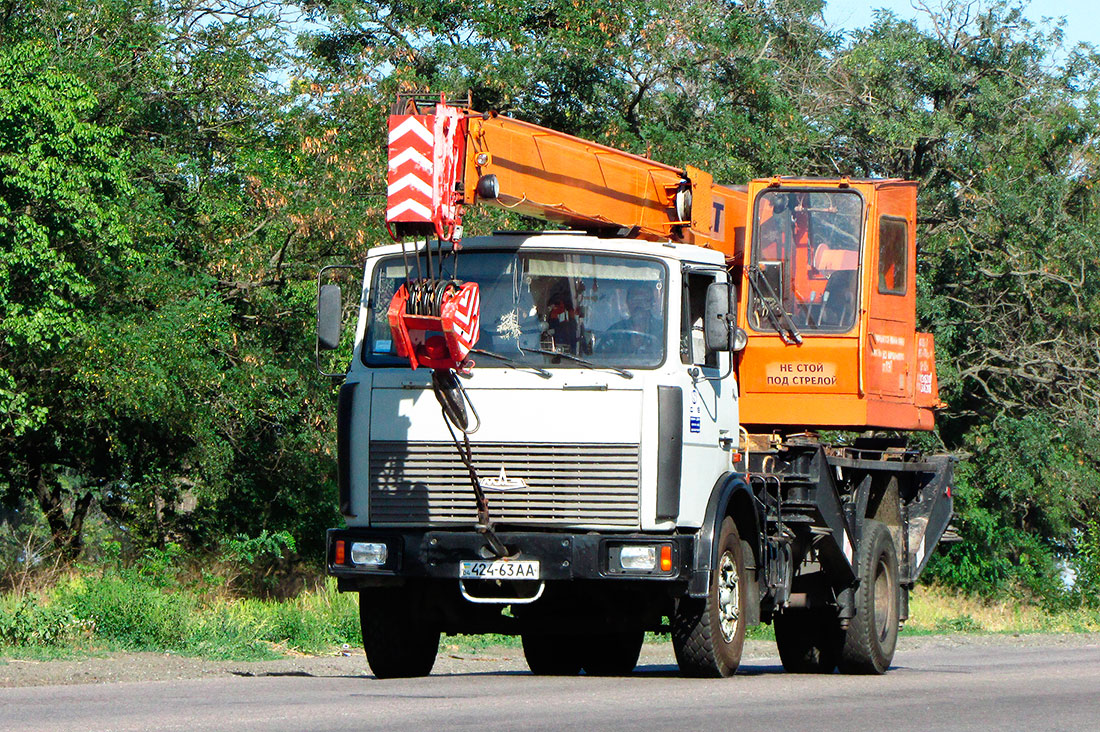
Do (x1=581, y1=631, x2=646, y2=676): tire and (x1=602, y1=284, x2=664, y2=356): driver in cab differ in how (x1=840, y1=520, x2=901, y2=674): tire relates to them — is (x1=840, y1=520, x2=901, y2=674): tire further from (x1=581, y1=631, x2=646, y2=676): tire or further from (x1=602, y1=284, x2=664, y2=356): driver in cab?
(x1=602, y1=284, x2=664, y2=356): driver in cab

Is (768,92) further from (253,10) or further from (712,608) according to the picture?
(712,608)

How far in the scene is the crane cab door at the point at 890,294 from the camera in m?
14.5

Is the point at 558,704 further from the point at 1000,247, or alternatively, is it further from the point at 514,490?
the point at 1000,247

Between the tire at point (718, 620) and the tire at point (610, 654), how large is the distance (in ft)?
7.18

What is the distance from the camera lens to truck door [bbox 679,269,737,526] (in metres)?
11.3

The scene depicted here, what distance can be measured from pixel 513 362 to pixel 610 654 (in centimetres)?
392

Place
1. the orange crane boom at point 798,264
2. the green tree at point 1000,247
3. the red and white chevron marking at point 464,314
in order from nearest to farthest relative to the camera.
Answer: the red and white chevron marking at point 464,314 < the orange crane boom at point 798,264 < the green tree at point 1000,247

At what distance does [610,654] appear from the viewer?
14148 mm

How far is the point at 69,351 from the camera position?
20.7 metres

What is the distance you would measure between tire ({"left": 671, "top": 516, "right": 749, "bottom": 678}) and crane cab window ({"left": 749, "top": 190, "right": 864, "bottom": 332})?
9.52 ft

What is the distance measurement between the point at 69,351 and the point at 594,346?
11.3 metres

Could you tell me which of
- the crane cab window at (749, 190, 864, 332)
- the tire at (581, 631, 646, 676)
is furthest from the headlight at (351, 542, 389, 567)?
the crane cab window at (749, 190, 864, 332)

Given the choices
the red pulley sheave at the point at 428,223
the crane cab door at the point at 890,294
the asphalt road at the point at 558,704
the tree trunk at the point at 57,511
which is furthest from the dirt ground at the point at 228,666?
the tree trunk at the point at 57,511

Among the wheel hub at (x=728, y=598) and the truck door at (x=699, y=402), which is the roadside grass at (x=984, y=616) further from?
the truck door at (x=699, y=402)
